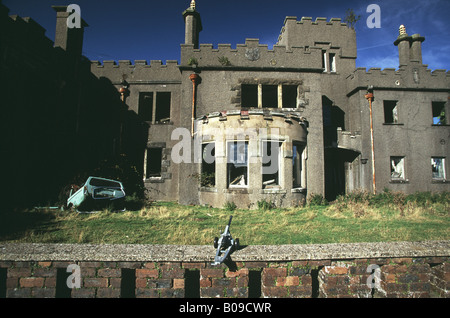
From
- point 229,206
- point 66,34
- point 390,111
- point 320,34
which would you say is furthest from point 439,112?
point 66,34

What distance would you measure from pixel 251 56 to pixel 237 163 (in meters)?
5.81

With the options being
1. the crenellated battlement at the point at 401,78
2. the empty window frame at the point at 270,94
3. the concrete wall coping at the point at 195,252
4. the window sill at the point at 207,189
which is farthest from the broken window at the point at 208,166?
the crenellated battlement at the point at 401,78

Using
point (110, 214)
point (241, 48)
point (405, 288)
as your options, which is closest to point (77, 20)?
point (241, 48)

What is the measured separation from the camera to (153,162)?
41.5 ft

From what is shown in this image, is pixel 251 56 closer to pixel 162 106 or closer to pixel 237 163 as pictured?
pixel 237 163

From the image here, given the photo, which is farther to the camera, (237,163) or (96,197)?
(237,163)

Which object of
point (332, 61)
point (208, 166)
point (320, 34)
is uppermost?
point (320, 34)

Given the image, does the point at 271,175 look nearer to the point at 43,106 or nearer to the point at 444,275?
the point at 444,275

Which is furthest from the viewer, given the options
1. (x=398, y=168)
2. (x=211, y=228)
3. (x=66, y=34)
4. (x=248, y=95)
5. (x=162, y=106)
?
(x=162, y=106)

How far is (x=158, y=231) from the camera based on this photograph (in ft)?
16.5

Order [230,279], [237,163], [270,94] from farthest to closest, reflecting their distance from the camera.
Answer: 1. [270,94]
2. [237,163]
3. [230,279]

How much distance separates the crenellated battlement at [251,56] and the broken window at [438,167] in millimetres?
9110

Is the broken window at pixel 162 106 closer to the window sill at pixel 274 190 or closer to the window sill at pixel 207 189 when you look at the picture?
the window sill at pixel 207 189

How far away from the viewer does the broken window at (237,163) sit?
8.95 meters
